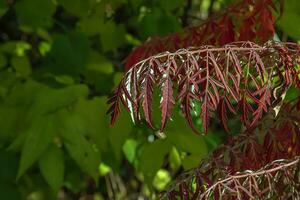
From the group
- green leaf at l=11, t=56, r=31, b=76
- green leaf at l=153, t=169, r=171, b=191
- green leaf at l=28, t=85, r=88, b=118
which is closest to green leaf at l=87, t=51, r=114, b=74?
green leaf at l=11, t=56, r=31, b=76

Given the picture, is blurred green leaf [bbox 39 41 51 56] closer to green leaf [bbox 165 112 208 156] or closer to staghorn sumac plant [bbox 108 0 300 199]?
green leaf [bbox 165 112 208 156]

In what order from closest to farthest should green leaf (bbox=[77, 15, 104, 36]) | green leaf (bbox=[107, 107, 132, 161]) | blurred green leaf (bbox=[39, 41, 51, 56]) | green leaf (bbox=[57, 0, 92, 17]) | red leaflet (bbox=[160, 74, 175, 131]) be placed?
1. red leaflet (bbox=[160, 74, 175, 131])
2. green leaf (bbox=[107, 107, 132, 161])
3. green leaf (bbox=[57, 0, 92, 17])
4. green leaf (bbox=[77, 15, 104, 36])
5. blurred green leaf (bbox=[39, 41, 51, 56])

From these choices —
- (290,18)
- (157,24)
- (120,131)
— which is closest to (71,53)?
(157,24)

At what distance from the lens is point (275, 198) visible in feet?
3.59

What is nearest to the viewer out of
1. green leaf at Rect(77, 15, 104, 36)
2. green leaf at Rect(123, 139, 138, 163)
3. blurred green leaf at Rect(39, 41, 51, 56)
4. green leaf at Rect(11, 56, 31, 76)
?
green leaf at Rect(123, 139, 138, 163)

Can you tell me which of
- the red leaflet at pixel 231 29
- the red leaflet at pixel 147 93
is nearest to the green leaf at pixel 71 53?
the red leaflet at pixel 231 29

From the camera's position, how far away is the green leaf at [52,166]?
2.07 m

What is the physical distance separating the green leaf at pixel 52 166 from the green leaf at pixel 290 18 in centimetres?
70

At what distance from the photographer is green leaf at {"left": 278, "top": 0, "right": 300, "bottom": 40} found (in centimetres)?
194

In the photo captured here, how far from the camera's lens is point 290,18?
1.95 metres

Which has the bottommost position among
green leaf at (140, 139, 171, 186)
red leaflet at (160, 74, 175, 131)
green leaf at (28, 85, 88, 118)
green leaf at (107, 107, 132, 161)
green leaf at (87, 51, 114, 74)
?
green leaf at (140, 139, 171, 186)

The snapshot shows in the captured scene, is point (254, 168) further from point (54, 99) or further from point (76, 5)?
point (76, 5)

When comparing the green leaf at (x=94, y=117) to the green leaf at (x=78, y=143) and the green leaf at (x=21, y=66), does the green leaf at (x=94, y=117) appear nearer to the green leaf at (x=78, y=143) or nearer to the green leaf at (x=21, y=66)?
the green leaf at (x=78, y=143)

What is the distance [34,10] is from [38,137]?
2.31 ft
